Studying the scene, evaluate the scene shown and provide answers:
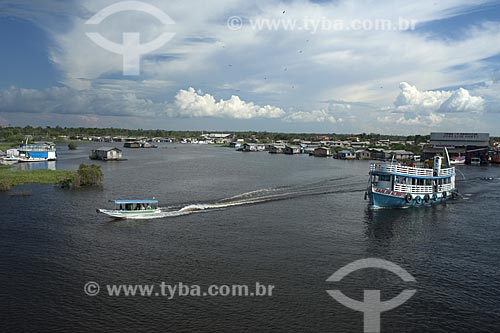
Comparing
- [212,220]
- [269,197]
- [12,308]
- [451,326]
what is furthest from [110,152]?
[451,326]

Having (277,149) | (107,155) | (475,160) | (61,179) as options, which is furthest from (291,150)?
(61,179)

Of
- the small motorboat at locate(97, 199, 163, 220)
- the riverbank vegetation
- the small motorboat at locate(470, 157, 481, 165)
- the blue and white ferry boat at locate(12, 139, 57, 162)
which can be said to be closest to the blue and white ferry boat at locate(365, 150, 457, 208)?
the small motorboat at locate(97, 199, 163, 220)

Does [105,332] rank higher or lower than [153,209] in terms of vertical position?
lower

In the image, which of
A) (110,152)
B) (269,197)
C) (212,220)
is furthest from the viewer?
(110,152)

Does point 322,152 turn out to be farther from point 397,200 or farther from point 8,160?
point 8,160

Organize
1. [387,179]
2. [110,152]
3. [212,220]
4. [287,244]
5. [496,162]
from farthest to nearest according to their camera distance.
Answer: [496,162] < [110,152] < [387,179] < [212,220] < [287,244]

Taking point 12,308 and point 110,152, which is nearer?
point 12,308

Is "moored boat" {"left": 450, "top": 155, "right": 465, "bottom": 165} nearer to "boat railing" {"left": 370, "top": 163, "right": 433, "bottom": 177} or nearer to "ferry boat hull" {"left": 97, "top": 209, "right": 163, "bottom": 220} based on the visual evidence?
"boat railing" {"left": 370, "top": 163, "right": 433, "bottom": 177}

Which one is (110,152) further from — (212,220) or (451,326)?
(451,326)
